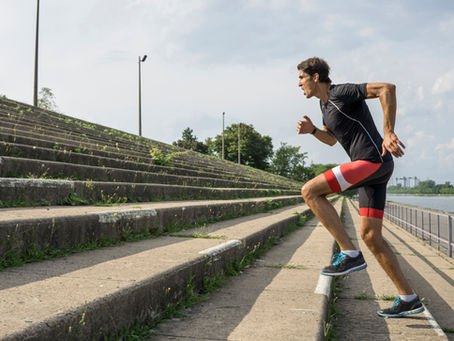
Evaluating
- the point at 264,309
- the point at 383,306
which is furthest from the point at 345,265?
the point at 264,309

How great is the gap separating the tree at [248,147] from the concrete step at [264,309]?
208 feet

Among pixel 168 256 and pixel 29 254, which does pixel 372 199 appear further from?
pixel 29 254

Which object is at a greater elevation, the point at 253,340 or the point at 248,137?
the point at 248,137

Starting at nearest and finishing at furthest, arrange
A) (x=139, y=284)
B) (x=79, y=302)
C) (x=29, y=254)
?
(x=79, y=302) → (x=139, y=284) → (x=29, y=254)

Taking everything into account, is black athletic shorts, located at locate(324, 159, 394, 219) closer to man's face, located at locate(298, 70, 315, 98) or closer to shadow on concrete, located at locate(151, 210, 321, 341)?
man's face, located at locate(298, 70, 315, 98)

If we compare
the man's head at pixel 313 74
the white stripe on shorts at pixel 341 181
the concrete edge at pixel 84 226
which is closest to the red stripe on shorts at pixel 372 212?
the white stripe on shorts at pixel 341 181

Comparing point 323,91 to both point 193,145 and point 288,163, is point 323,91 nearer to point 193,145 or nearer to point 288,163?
point 193,145

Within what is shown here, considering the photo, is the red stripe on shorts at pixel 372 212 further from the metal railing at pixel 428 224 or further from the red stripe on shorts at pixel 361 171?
the metal railing at pixel 428 224

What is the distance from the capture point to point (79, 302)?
1.60m

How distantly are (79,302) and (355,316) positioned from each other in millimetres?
2098

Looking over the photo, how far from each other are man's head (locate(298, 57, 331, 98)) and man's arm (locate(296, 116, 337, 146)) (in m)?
0.31

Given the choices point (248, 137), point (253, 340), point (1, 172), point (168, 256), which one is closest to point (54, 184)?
point (1, 172)

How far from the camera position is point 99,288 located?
1.83m

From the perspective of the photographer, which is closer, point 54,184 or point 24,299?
point 24,299
